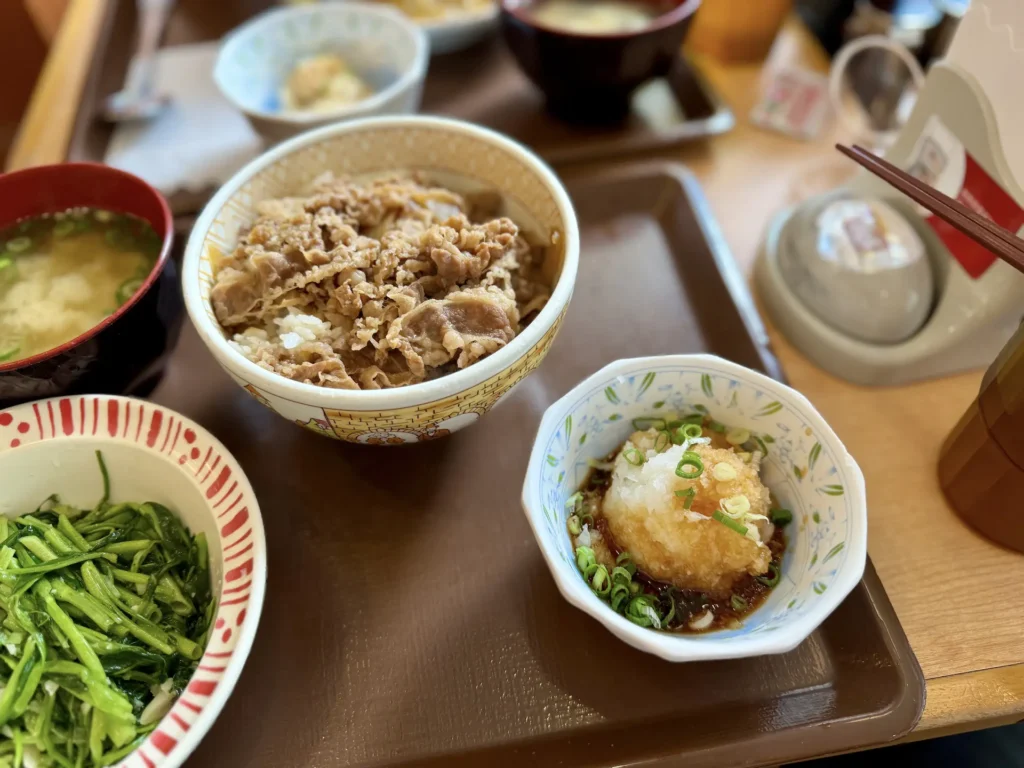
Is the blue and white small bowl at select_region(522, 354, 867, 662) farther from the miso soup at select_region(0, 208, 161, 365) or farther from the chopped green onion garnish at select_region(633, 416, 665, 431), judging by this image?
the miso soup at select_region(0, 208, 161, 365)

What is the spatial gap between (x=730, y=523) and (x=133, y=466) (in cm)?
89

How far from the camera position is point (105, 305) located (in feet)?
4.27

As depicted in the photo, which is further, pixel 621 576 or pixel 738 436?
pixel 738 436

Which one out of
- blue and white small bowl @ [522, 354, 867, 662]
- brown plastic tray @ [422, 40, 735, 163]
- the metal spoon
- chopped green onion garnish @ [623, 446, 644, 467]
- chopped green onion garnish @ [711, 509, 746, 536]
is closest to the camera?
blue and white small bowl @ [522, 354, 867, 662]

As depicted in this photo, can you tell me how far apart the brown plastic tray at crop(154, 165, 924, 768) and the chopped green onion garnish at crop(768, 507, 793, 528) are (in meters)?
0.15

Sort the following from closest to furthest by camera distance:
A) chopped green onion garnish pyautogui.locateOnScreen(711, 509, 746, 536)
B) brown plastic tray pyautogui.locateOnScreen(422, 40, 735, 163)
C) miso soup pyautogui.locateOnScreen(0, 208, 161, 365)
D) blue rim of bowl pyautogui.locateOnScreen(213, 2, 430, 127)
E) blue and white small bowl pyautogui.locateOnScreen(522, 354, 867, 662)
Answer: blue and white small bowl pyautogui.locateOnScreen(522, 354, 867, 662) → chopped green onion garnish pyautogui.locateOnScreen(711, 509, 746, 536) → miso soup pyautogui.locateOnScreen(0, 208, 161, 365) → blue rim of bowl pyautogui.locateOnScreen(213, 2, 430, 127) → brown plastic tray pyautogui.locateOnScreen(422, 40, 735, 163)

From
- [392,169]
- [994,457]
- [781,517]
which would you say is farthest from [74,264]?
[994,457]

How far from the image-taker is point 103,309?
1297 mm

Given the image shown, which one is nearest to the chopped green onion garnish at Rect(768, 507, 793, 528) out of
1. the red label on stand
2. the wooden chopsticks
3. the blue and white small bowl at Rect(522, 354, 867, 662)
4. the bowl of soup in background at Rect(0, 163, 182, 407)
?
the blue and white small bowl at Rect(522, 354, 867, 662)

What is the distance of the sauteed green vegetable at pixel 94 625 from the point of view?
2.92 feet

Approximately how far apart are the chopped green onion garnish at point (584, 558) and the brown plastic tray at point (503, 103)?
1077 millimetres

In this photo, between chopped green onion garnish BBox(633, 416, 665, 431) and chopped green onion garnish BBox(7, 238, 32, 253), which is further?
chopped green onion garnish BBox(7, 238, 32, 253)

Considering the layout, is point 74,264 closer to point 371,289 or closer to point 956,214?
point 371,289

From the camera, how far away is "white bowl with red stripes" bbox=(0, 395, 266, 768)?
1000mm
